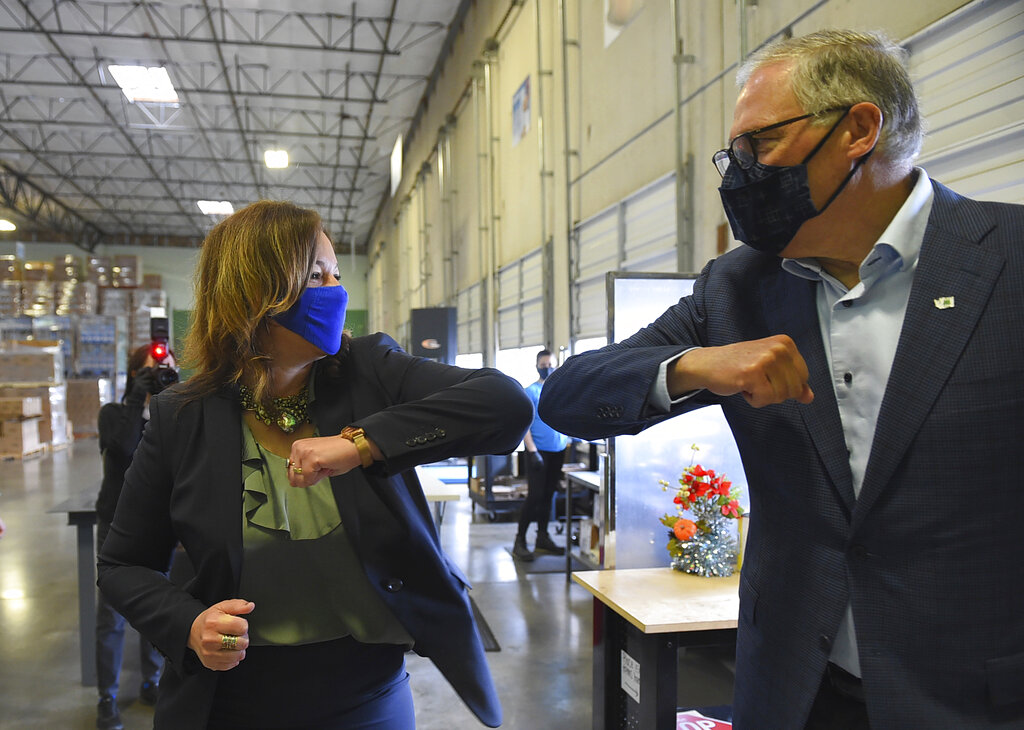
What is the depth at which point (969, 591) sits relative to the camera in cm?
92

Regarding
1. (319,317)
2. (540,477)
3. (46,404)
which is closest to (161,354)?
(319,317)

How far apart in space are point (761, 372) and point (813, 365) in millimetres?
175

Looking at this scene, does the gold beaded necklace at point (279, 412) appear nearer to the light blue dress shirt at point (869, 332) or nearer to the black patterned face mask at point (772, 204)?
the light blue dress shirt at point (869, 332)

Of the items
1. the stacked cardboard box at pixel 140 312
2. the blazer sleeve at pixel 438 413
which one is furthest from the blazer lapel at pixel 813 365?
the stacked cardboard box at pixel 140 312

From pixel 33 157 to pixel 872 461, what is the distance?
22.4 m

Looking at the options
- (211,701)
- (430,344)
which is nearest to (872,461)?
(211,701)

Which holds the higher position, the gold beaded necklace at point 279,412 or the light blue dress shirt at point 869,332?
the light blue dress shirt at point 869,332

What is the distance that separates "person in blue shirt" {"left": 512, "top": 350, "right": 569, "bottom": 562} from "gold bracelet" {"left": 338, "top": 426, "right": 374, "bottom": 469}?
5.31m

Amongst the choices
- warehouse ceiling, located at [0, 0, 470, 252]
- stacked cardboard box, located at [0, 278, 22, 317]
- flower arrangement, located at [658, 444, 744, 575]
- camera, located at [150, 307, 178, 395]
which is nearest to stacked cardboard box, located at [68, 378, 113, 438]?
stacked cardboard box, located at [0, 278, 22, 317]

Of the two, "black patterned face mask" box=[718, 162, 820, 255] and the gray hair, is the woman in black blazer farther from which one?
the gray hair

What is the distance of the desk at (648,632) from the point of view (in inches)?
98.0

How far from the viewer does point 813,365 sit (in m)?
1.06

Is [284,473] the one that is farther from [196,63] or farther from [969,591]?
[196,63]

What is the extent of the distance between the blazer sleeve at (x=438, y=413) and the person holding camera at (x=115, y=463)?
2.33 metres
